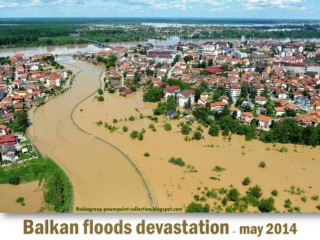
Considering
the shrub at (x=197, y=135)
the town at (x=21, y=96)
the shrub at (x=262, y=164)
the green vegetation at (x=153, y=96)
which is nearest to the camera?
the shrub at (x=262, y=164)

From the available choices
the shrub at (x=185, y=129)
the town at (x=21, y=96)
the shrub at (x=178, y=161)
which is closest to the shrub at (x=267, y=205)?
the shrub at (x=178, y=161)

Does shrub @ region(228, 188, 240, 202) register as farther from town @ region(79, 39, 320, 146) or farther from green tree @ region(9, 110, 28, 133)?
green tree @ region(9, 110, 28, 133)

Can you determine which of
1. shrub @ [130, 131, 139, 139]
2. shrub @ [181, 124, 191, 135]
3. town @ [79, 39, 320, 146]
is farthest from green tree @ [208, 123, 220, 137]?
shrub @ [130, 131, 139, 139]

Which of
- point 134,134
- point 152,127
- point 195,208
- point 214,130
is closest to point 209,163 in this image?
point 214,130

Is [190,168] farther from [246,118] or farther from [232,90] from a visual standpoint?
[232,90]

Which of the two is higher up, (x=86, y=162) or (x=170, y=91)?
(x=170, y=91)

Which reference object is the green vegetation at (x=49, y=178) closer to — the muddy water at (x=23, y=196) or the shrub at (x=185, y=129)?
the muddy water at (x=23, y=196)
